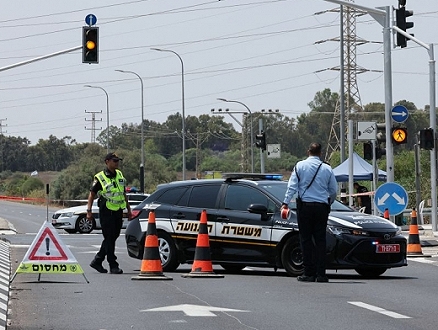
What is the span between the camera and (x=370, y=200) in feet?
120

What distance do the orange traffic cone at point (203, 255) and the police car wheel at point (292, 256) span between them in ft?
3.27

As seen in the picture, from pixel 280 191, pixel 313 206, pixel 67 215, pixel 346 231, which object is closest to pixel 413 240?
pixel 280 191

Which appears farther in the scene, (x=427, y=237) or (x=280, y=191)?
(x=427, y=237)

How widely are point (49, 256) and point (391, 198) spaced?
1068 cm

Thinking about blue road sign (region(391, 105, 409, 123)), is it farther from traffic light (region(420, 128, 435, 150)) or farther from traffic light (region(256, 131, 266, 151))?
traffic light (region(256, 131, 266, 151))

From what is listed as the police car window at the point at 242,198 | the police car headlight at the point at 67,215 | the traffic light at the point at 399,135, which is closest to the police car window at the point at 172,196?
the police car window at the point at 242,198

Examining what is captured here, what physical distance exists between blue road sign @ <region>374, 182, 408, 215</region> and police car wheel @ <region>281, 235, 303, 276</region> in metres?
8.18

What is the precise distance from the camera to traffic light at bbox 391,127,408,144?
95.6ft

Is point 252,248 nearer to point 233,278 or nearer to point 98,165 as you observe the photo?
→ point 233,278

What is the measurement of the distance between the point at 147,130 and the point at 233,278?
151 meters

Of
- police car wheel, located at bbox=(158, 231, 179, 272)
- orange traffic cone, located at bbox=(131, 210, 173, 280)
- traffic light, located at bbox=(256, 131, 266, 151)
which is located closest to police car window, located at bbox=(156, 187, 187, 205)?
police car wheel, located at bbox=(158, 231, 179, 272)

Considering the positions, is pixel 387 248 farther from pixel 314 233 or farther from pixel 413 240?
pixel 413 240

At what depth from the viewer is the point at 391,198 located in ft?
84.3

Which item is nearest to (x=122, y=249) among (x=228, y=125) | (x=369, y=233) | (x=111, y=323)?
(x=369, y=233)
